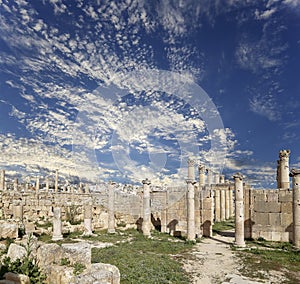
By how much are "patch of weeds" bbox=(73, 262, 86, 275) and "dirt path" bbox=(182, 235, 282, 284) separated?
4.22 m

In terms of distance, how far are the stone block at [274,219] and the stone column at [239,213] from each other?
10.1ft

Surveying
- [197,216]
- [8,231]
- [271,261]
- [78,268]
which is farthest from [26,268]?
[197,216]

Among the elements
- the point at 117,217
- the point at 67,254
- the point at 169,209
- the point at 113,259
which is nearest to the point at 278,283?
the point at 113,259

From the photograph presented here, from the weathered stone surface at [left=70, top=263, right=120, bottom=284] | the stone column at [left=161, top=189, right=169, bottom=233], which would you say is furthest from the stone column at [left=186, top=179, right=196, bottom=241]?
the weathered stone surface at [left=70, top=263, right=120, bottom=284]

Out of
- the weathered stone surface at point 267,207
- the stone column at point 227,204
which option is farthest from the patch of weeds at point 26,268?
the stone column at point 227,204

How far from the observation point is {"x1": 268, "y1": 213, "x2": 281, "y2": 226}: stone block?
18530 millimetres

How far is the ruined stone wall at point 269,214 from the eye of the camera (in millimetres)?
18281

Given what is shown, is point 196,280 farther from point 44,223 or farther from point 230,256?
point 44,223

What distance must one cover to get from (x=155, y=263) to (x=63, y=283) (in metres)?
5.03

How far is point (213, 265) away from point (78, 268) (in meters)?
6.78

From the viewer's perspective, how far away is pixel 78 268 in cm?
790

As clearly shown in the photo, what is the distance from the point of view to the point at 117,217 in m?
25.5

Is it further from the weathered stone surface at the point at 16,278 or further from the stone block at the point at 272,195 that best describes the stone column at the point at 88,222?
the weathered stone surface at the point at 16,278

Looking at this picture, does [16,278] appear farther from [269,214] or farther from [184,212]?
[184,212]
